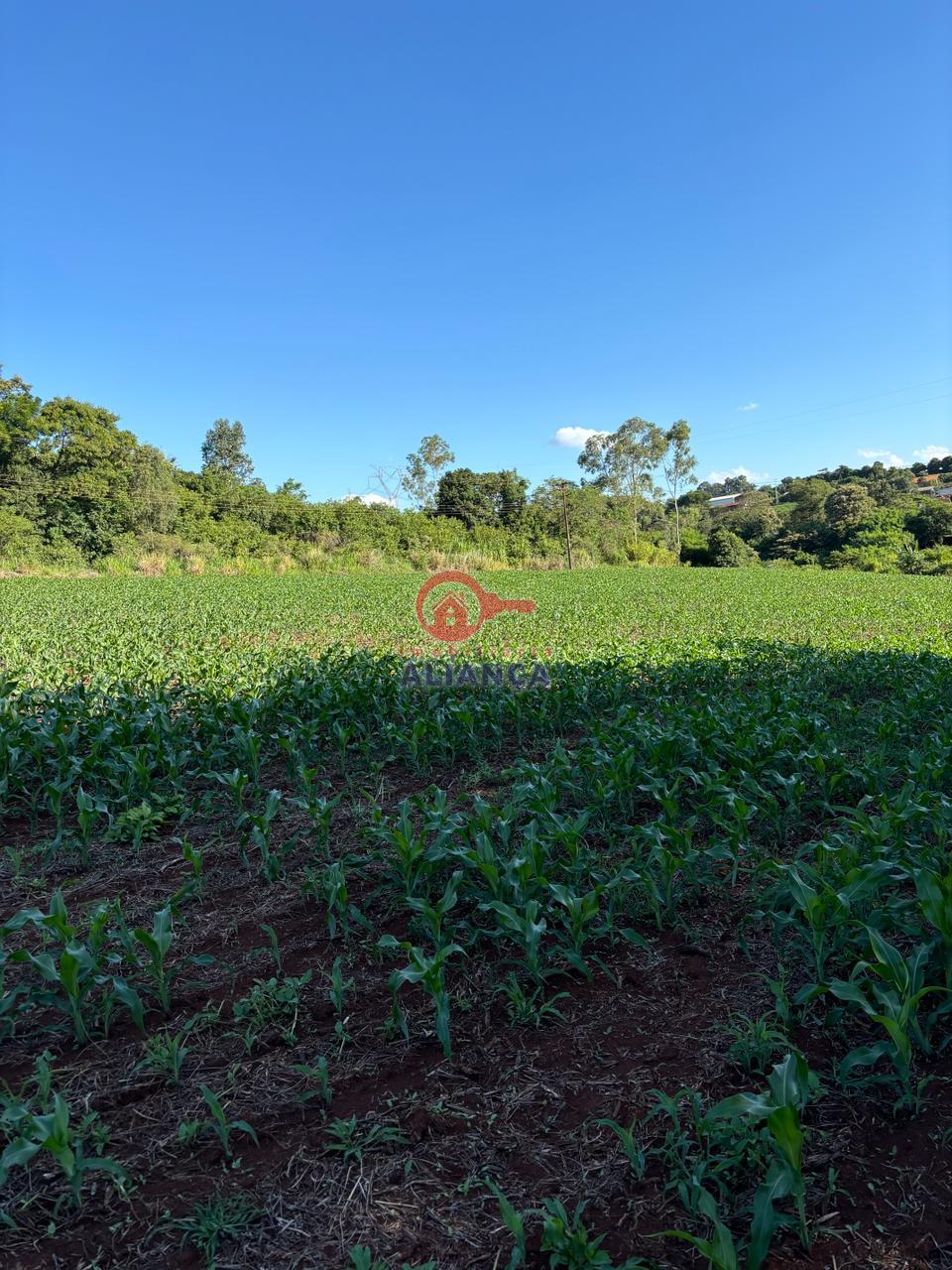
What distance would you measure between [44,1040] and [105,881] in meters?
1.34

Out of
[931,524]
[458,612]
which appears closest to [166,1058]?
[458,612]

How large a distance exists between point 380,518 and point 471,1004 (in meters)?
43.5

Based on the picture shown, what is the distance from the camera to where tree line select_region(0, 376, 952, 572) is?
33.5 m

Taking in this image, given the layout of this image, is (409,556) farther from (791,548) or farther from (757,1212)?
(757,1212)

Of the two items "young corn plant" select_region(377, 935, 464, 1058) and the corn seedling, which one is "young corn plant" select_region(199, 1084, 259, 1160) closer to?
the corn seedling

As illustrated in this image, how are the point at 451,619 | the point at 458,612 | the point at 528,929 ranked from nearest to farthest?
the point at 528,929
the point at 451,619
the point at 458,612

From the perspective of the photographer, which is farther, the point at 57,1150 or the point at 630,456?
the point at 630,456

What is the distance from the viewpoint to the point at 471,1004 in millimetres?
2461

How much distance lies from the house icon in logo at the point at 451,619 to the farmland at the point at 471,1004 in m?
8.05

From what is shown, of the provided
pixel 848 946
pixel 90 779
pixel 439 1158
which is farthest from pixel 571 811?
pixel 90 779

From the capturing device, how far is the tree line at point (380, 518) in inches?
1319

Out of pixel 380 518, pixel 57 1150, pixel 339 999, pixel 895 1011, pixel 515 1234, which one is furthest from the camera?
pixel 380 518

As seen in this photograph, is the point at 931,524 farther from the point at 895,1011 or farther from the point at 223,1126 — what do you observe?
the point at 223,1126

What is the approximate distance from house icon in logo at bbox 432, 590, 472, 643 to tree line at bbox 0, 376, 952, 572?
22723 mm
